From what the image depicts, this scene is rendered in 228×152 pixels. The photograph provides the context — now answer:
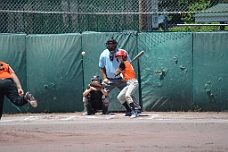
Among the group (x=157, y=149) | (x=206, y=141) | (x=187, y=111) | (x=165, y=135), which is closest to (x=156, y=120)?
(x=187, y=111)

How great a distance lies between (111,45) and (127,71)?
27.6 inches

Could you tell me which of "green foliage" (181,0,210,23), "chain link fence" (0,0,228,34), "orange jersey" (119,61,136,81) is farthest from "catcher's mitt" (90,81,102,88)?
"green foliage" (181,0,210,23)

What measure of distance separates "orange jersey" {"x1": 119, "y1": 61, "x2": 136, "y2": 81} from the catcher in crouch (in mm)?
648

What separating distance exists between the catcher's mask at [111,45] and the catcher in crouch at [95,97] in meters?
0.71

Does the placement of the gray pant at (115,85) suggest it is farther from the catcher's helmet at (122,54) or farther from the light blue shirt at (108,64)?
the catcher's helmet at (122,54)

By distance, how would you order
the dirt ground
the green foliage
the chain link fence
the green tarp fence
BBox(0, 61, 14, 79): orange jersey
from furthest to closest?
the green foliage < the chain link fence < the green tarp fence < BBox(0, 61, 14, 79): orange jersey < the dirt ground

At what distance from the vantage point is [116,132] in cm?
1018

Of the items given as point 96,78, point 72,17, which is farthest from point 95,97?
point 72,17

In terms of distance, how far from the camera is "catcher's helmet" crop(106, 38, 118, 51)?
12922 mm

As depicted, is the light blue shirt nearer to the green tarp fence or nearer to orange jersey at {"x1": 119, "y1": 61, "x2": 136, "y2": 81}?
orange jersey at {"x1": 119, "y1": 61, "x2": 136, "y2": 81}

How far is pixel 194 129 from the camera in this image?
1052cm

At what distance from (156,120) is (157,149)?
13.2ft

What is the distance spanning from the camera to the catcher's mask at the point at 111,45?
1292 centimetres

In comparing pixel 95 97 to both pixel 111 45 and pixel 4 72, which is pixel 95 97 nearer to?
pixel 111 45
